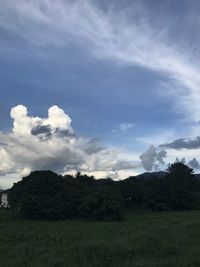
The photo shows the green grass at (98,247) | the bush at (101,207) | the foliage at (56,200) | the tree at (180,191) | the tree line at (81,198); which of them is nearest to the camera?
the green grass at (98,247)

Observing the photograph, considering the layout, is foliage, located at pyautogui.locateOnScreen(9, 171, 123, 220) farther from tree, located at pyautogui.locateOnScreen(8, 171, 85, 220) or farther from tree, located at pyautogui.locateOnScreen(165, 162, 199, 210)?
tree, located at pyautogui.locateOnScreen(165, 162, 199, 210)

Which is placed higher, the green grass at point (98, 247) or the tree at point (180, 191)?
the tree at point (180, 191)

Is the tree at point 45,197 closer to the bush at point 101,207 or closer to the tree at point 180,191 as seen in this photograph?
the bush at point 101,207

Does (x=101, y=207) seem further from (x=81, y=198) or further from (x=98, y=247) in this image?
(x=98, y=247)

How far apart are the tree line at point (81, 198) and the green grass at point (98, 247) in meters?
10.3

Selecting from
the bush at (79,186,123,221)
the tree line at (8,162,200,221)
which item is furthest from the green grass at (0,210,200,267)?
the bush at (79,186,123,221)

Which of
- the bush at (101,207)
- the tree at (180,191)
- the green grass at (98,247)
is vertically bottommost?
the green grass at (98,247)

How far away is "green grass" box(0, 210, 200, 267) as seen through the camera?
2303 cm

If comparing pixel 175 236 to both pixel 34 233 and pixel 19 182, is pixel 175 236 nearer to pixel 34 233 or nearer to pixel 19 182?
Answer: pixel 34 233

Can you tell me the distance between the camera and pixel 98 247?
86.4 feet

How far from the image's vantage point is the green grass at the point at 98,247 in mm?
23031

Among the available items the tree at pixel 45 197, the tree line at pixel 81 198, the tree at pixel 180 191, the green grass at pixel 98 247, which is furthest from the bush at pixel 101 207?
the tree at pixel 180 191

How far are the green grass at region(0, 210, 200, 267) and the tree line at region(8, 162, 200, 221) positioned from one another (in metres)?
10.3

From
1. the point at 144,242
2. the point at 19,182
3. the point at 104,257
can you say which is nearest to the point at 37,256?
the point at 104,257
